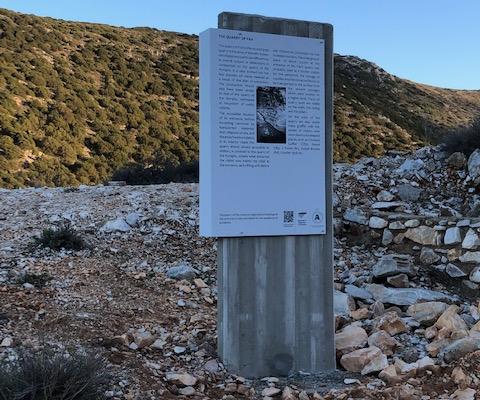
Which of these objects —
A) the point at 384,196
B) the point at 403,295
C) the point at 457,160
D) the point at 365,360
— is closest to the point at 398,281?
the point at 403,295

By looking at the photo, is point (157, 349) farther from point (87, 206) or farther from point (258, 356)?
point (87, 206)

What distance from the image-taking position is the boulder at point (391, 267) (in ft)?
20.6

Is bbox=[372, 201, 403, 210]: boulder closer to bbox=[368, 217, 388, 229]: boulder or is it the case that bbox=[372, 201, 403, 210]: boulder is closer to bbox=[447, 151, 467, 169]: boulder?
bbox=[368, 217, 388, 229]: boulder

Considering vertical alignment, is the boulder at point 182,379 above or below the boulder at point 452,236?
below

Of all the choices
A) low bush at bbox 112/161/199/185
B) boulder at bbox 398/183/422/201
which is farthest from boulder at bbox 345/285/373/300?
low bush at bbox 112/161/199/185

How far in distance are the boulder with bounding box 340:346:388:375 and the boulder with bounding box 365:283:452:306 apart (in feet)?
4.58

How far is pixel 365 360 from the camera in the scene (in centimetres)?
410

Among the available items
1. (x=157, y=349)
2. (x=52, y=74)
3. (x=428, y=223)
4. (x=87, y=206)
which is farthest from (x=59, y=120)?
(x=157, y=349)

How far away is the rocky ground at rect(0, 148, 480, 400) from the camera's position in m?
3.84

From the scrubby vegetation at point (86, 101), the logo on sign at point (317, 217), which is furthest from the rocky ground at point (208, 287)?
the scrubby vegetation at point (86, 101)

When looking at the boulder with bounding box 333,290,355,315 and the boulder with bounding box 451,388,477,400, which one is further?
the boulder with bounding box 333,290,355,315

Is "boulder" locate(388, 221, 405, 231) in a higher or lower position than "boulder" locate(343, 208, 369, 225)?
lower

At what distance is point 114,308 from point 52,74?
1981 centimetres

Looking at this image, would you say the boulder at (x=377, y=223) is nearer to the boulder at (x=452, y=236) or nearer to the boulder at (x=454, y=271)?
the boulder at (x=452, y=236)
